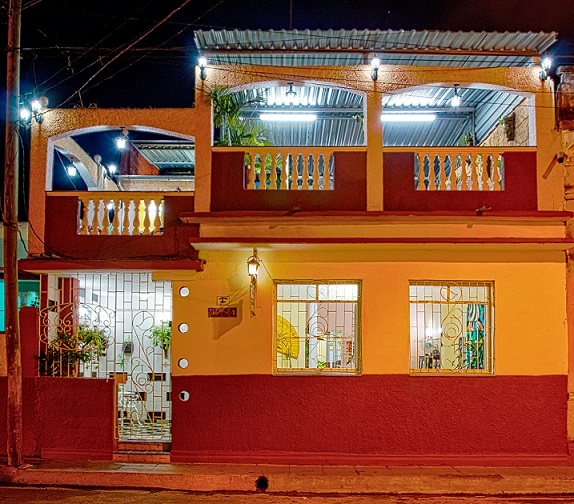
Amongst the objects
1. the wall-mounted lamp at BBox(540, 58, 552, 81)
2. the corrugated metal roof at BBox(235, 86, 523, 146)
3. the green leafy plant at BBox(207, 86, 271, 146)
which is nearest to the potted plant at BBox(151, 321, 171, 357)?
the green leafy plant at BBox(207, 86, 271, 146)

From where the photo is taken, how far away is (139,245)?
A: 11.4 meters

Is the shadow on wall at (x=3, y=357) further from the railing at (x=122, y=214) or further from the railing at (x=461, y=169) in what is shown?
the railing at (x=461, y=169)

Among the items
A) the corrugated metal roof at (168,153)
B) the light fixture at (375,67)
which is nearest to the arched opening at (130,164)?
the corrugated metal roof at (168,153)

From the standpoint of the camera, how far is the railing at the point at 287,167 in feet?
36.9

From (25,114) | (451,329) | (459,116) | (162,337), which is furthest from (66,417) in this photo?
(459,116)

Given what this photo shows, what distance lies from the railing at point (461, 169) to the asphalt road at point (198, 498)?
4.88 meters

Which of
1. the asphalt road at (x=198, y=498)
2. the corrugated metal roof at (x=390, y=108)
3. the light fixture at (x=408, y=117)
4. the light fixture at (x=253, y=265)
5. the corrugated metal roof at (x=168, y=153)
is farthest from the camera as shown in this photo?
the corrugated metal roof at (x=168, y=153)

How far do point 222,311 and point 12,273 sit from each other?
3.26 meters

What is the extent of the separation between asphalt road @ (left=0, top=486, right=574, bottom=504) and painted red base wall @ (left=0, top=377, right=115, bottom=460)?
124 cm

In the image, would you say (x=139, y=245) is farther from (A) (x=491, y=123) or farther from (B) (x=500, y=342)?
(A) (x=491, y=123)

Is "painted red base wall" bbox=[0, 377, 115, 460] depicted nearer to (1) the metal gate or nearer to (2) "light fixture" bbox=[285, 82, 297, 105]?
(1) the metal gate

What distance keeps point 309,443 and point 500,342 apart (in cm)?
349

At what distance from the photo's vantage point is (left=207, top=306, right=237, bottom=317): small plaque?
11000mm

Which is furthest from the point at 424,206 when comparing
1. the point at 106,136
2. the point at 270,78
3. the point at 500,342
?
the point at 106,136
